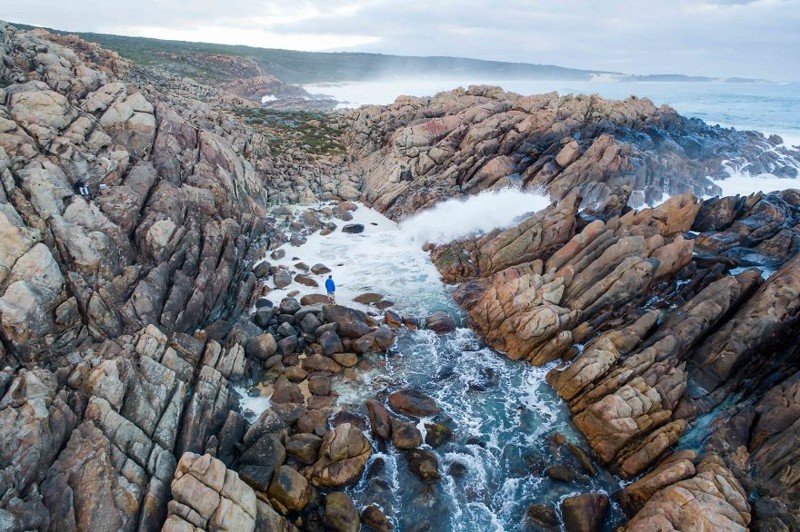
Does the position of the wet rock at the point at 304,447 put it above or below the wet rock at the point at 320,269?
below

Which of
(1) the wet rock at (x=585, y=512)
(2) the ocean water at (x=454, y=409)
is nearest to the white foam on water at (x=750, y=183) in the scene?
(2) the ocean water at (x=454, y=409)

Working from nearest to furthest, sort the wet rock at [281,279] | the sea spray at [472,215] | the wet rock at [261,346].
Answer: the wet rock at [261,346] → the wet rock at [281,279] → the sea spray at [472,215]

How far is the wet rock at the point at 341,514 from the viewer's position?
1605 cm

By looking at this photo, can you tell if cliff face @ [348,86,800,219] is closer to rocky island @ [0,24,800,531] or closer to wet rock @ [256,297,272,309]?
rocky island @ [0,24,800,531]

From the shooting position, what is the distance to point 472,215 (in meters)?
38.0

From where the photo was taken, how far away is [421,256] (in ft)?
121

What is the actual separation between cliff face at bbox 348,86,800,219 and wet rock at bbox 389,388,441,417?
23.3 metres

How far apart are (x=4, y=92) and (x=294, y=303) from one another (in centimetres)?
1880

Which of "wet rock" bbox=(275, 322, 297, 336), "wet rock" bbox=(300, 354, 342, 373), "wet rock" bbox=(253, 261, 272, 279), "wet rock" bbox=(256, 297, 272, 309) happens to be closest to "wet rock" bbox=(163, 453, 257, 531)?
"wet rock" bbox=(300, 354, 342, 373)

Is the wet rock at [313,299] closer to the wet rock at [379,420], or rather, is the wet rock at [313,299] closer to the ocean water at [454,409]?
the ocean water at [454,409]

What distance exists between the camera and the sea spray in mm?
36625

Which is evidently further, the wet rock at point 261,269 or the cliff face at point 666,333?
the wet rock at point 261,269

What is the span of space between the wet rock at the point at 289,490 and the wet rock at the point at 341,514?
0.91 m

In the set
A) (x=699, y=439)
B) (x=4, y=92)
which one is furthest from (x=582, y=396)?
(x=4, y=92)
